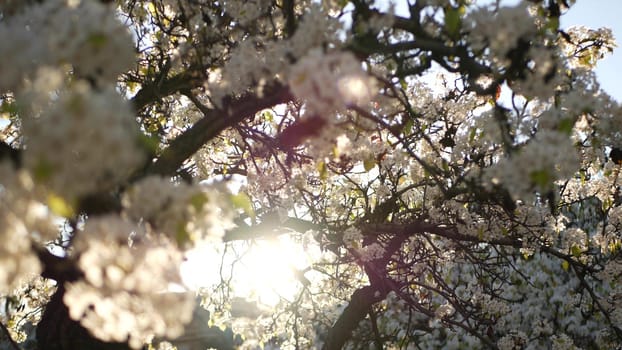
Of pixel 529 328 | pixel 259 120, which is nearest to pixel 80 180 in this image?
pixel 259 120

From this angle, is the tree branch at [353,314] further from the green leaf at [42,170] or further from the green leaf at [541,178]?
the green leaf at [42,170]

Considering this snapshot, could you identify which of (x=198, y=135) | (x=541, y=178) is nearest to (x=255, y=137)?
(x=198, y=135)

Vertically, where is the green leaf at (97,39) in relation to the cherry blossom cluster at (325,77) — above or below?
below

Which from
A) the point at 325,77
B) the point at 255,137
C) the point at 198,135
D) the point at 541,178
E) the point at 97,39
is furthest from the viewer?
the point at 255,137

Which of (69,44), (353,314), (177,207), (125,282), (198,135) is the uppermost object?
(353,314)

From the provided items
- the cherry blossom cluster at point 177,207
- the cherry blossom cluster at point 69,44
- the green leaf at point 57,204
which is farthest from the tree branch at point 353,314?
the cherry blossom cluster at point 69,44

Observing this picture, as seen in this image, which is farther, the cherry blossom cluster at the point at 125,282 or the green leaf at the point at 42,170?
the cherry blossom cluster at the point at 125,282

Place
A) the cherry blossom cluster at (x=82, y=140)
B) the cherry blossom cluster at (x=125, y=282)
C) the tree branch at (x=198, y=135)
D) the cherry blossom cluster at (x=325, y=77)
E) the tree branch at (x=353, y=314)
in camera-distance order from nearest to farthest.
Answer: the cherry blossom cluster at (x=82, y=140) < the cherry blossom cluster at (x=125, y=282) < the cherry blossom cluster at (x=325, y=77) < the tree branch at (x=198, y=135) < the tree branch at (x=353, y=314)

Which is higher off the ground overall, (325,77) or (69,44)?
(325,77)

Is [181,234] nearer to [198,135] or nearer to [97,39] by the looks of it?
[97,39]

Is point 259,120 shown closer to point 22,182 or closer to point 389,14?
point 389,14

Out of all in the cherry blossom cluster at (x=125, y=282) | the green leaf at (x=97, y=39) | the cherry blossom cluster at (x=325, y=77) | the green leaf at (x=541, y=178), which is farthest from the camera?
the green leaf at (x=541, y=178)

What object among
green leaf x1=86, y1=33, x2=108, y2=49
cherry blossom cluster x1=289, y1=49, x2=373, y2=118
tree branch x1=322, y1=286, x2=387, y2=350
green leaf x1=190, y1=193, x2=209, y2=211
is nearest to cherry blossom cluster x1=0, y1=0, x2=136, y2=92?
green leaf x1=86, y1=33, x2=108, y2=49

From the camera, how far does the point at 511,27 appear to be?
8.21 feet
